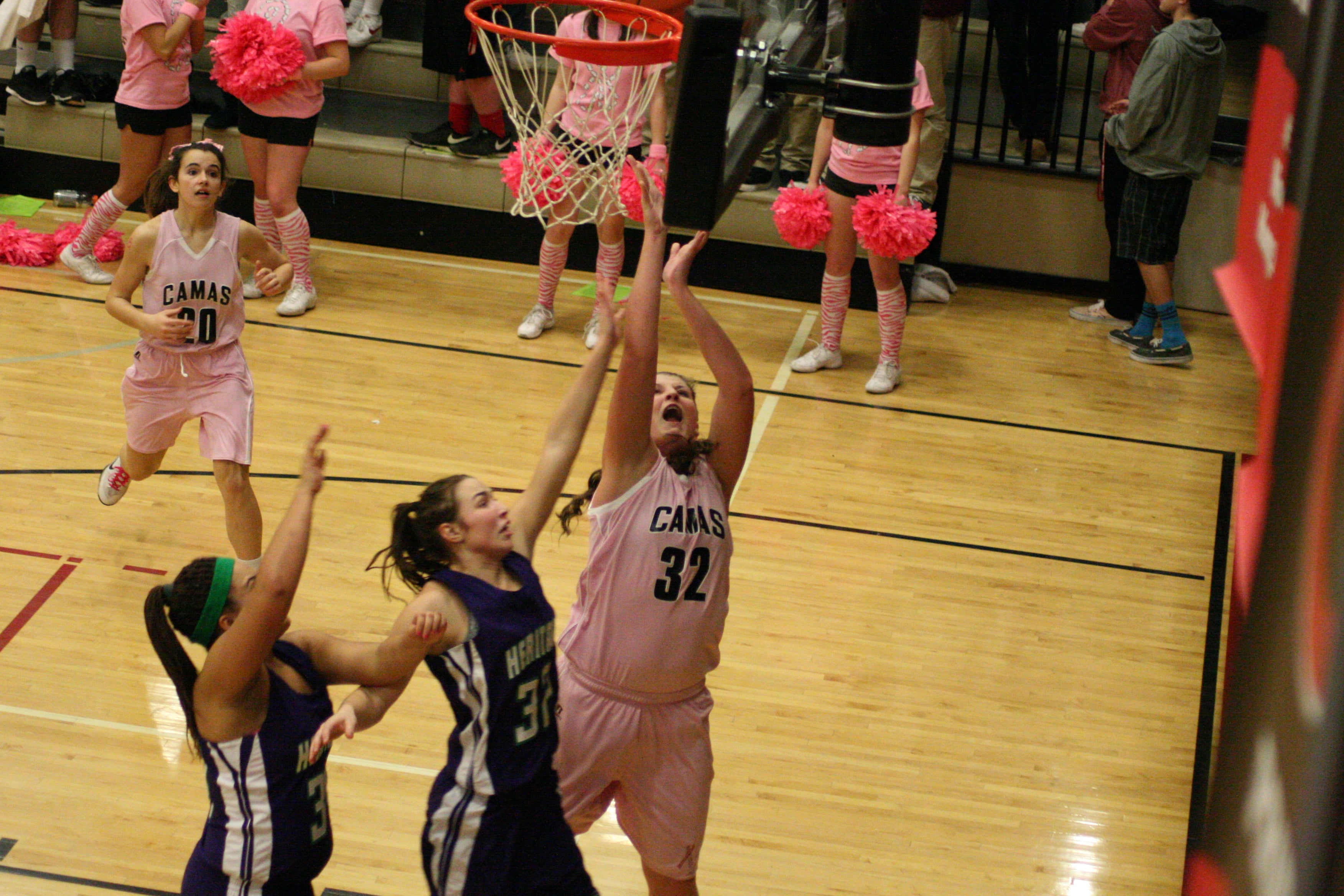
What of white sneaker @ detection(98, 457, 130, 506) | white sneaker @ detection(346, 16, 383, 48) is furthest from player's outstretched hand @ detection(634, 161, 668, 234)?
white sneaker @ detection(346, 16, 383, 48)

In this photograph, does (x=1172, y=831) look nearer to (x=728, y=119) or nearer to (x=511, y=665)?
(x=511, y=665)

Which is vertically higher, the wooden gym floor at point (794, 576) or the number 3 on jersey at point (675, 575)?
the number 3 on jersey at point (675, 575)

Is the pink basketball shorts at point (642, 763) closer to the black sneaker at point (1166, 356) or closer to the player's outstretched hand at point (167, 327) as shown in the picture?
the player's outstretched hand at point (167, 327)

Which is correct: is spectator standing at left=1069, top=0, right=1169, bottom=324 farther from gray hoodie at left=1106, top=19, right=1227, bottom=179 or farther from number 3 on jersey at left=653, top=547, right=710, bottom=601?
number 3 on jersey at left=653, top=547, right=710, bottom=601

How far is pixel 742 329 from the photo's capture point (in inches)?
322

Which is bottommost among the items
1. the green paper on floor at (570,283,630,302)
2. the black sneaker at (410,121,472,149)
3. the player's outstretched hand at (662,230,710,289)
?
the green paper on floor at (570,283,630,302)

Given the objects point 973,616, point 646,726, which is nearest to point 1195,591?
point 973,616

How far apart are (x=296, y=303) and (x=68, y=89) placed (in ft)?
9.14

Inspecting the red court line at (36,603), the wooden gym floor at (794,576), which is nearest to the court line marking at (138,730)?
the wooden gym floor at (794,576)

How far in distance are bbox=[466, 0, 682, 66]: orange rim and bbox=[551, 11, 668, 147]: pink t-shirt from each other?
3.32 ft

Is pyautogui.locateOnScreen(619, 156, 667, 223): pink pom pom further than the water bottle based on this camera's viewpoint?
No

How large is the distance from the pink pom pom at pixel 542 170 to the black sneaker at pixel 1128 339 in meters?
3.54

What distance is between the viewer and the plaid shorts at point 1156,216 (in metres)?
7.70

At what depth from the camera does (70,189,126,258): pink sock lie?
7785mm
